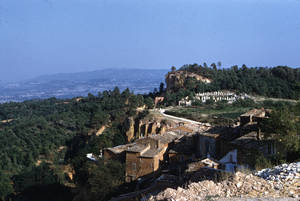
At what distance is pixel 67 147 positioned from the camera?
44219mm

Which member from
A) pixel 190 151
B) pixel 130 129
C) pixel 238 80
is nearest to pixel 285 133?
pixel 190 151

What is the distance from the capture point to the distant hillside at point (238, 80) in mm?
57353

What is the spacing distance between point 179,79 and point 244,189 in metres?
63.3

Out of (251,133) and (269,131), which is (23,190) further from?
(269,131)

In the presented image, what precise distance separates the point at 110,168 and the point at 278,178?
Result: 13.7 metres

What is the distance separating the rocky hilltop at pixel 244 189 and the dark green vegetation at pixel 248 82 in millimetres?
48510

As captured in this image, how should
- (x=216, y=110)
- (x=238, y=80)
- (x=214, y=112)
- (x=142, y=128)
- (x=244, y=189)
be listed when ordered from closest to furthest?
(x=244, y=189)
(x=142, y=128)
(x=214, y=112)
(x=216, y=110)
(x=238, y=80)

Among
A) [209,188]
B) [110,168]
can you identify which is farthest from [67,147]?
[209,188]

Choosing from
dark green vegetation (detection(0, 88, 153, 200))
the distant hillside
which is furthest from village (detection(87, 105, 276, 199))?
the distant hillside

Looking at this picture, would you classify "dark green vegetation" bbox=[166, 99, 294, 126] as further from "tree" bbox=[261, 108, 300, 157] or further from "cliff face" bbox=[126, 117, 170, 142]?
"tree" bbox=[261, 108, 300, 157]

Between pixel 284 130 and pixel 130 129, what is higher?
pixel 284 130

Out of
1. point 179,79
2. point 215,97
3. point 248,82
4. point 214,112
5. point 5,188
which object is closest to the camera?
point 5,188

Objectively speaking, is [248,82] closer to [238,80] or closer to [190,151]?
[238,80]

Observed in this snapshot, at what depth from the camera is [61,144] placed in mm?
44844
